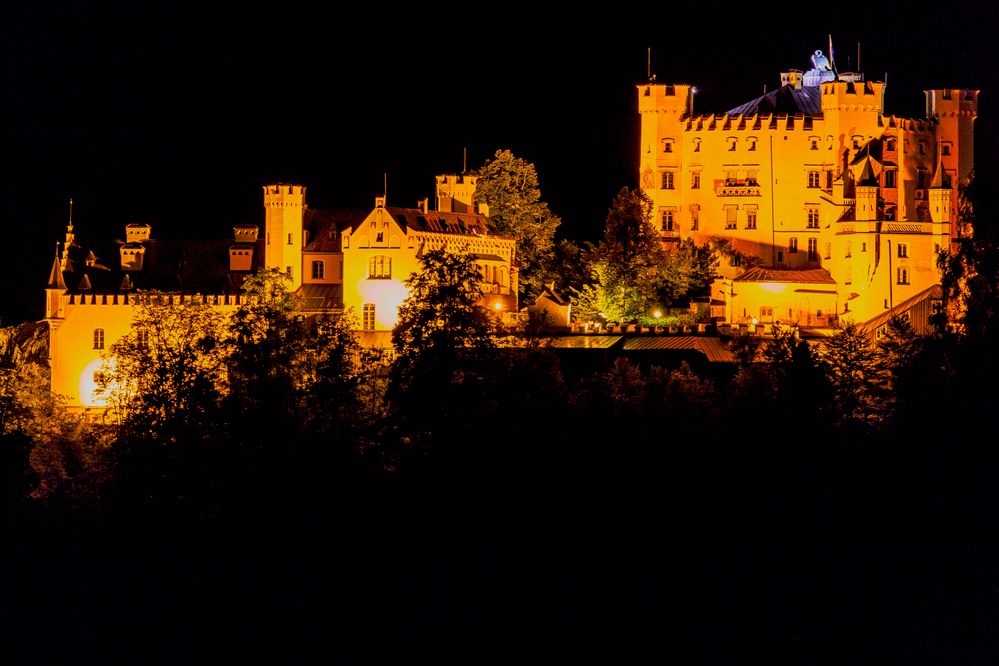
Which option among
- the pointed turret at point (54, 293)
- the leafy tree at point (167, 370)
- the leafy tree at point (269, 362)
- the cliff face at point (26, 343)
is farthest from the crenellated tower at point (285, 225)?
the cliff face at point (26, 343)

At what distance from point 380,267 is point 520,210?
10.9 m

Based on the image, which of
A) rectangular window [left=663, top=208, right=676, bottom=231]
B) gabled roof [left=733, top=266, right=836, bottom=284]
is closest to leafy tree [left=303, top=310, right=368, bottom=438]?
gabled roof [left=733, top=266, right=836, bottom=284]

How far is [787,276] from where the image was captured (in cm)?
7481

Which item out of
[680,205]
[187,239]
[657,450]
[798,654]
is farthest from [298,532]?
[680,205]

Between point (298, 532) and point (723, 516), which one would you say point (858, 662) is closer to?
point (723, 516)

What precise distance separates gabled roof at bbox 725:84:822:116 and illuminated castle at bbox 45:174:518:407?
42.7 feet

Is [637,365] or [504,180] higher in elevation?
[504,180]

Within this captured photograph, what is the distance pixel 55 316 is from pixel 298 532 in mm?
23583

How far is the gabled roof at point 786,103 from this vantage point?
80.5 meters

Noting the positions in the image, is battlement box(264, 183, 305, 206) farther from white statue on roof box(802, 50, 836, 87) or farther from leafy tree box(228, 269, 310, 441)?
white statue on roof box(802, 50, 836, 87)

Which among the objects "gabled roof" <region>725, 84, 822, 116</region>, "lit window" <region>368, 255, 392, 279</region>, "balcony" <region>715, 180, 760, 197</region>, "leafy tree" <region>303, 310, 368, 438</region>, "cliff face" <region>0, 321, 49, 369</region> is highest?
"gabled roof" <region>725, 84, 822, 116</region>

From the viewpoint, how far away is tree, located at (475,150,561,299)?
3088 inches

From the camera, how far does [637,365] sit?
212 ft

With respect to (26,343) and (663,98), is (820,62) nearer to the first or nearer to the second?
(663,98)
